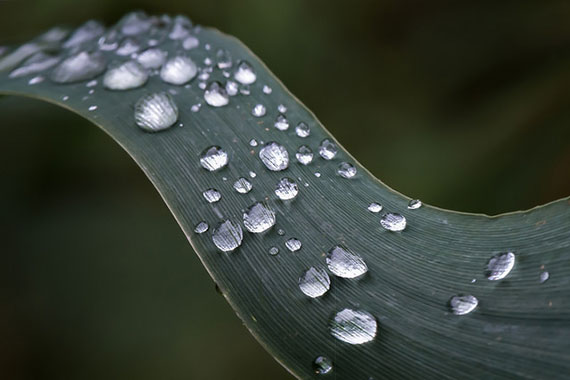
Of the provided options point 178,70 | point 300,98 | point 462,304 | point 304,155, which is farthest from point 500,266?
point 300,98

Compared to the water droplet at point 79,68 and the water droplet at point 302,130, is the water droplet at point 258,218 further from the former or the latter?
the water droplet at point 79,68

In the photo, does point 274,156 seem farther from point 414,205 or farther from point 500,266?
point 500,266

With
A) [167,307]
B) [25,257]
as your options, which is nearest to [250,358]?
[167,307]

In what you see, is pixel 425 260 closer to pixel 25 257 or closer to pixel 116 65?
pixel 116 65

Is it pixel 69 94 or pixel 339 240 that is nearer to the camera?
pixel 339 240

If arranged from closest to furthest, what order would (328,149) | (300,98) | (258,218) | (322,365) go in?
(322,365), (258,218), (328,149), (300,98)

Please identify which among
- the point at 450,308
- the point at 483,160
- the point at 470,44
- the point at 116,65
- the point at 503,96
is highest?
the point at 470,44

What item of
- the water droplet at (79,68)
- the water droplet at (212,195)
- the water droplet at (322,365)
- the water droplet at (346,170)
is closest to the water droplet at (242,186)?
the water droplet at (212,195)

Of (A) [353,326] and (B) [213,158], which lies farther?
(B) [213,158]
